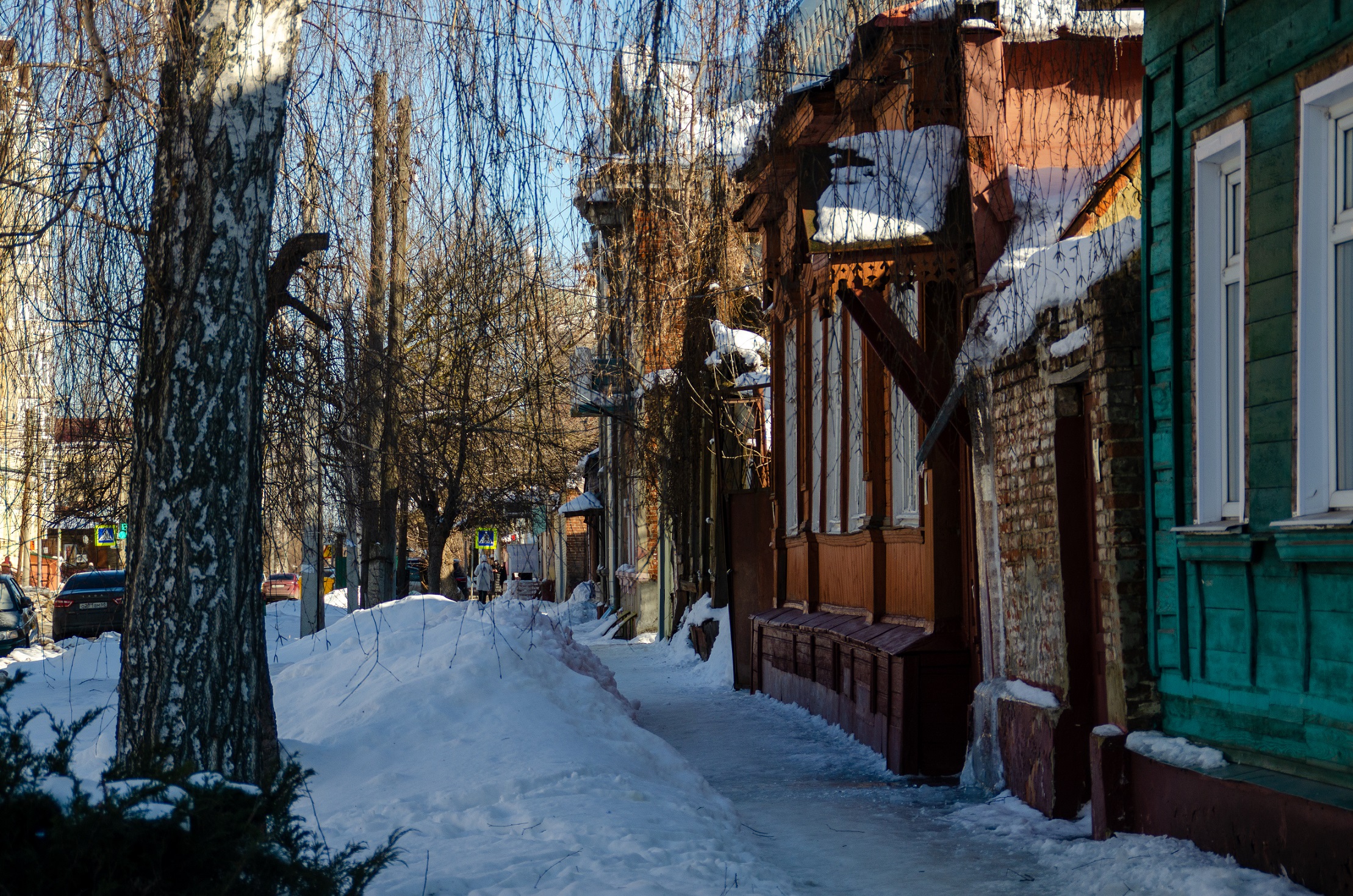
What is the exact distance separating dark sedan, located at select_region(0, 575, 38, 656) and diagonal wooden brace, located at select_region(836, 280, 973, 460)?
14297mm

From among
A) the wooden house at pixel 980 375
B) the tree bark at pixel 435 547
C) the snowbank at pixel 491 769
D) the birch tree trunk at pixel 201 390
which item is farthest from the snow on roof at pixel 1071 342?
the tree bark at pixel 435 547

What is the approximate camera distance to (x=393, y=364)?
7.80 m

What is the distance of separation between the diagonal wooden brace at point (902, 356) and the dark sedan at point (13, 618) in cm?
1430

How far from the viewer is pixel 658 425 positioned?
2038cm

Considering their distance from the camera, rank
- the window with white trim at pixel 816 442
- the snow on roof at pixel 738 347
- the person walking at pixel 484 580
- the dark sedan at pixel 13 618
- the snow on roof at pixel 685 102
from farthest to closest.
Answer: the person walking at pixel 484 580 → the dark sedan at pixel 13 618 → the snow on roof at pixel 738 347 → the window with white trim at pixel 816 442 → the snow on roof at pixel 685 102

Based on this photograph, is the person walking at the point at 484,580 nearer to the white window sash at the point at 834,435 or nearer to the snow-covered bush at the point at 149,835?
the white window sash at the point at 834,435

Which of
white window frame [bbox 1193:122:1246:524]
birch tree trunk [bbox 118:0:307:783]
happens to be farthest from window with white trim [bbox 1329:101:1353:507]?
birch tree trunk [bbox 118:0:307:783]

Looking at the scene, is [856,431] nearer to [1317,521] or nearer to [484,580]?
[1317,521]

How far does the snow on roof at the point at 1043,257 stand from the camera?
7332 millimetres

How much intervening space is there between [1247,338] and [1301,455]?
75cm

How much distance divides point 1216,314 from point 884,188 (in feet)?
6.24

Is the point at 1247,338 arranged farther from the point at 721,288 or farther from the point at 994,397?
the point at 721,288

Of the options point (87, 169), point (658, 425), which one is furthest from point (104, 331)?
point (658, 425)

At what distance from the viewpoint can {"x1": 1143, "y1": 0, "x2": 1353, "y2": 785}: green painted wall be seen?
551cm
